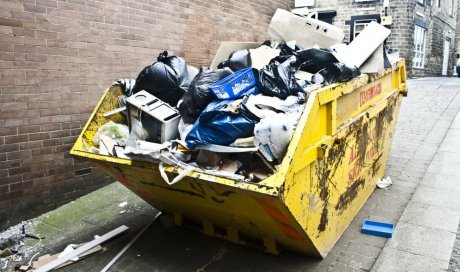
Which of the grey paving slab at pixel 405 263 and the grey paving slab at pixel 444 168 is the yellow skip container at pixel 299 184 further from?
the grey paving slab at pixel 444 168

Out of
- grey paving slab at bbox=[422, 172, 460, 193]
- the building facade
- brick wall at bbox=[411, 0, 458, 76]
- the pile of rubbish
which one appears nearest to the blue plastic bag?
the pile of rubbish

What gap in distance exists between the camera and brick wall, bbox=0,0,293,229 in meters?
3.62

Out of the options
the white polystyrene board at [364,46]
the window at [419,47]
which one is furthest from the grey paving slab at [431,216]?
the window at [419,47]

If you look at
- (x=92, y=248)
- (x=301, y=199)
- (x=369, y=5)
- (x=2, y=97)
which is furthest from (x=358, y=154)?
(x=369, y=5)

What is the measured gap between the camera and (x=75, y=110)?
4.20m

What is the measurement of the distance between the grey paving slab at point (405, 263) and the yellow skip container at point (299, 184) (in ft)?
1.35

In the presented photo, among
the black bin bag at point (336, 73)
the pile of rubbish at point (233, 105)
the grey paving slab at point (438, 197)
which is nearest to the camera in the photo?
the pile of rubbish at point (233, 105)

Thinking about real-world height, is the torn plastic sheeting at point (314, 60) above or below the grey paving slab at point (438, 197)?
above

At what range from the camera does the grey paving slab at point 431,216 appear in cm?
337

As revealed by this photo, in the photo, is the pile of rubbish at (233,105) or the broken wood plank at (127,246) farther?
the broken wood plank at (127,246)

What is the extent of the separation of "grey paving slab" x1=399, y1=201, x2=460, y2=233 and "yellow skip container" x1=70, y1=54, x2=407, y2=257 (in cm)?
46

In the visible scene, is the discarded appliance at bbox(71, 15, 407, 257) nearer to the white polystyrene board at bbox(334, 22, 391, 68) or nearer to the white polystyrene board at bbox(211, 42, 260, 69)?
the white polystyrene board at bbox(334, 22, 391, 68)

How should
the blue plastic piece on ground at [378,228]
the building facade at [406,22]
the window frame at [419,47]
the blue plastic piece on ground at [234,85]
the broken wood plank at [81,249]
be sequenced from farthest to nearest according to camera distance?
the window frame at [419,47]
the building facade at [406,22]
the blue plastic piece on ground at [378,228]
the broken wood plank at [81,249]
the blue plastic piece on ground at [234,85]

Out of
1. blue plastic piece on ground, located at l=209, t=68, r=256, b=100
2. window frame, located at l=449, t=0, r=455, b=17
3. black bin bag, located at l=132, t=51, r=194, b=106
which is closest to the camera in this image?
blue plastic piece on ground, located at l=209, t=68, r=256, b=100
